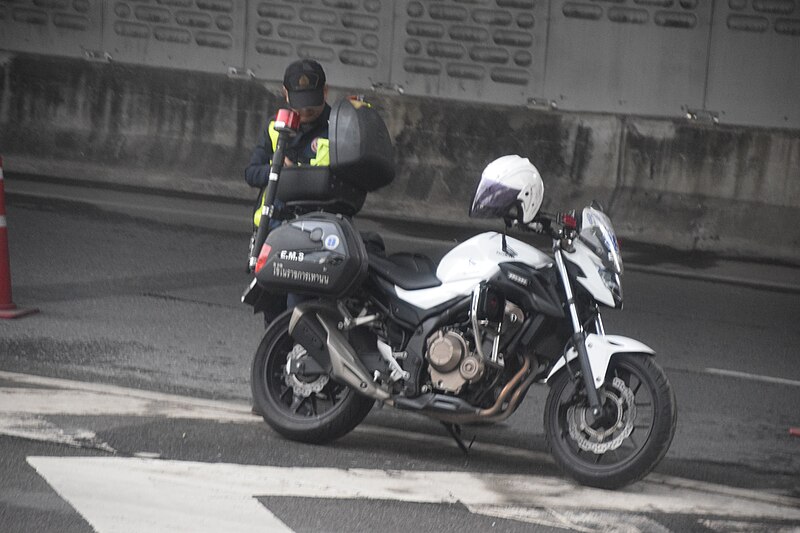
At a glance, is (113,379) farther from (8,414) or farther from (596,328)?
(596,328)

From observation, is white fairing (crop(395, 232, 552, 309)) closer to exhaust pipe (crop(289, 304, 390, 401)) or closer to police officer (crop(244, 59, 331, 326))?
exhaust pipe (crop(289, 304, 390, 401))

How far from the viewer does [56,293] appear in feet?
32.6

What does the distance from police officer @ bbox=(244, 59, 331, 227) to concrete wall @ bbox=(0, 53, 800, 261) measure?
704cm

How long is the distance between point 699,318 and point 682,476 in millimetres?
4351

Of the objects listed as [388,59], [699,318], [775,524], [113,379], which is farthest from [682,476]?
[388,59]

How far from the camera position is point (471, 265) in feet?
21.9

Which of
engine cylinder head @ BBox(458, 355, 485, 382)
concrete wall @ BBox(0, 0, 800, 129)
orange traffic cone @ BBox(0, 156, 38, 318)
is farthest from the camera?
concrete wall @ BBox(0, 0, 800, 129)

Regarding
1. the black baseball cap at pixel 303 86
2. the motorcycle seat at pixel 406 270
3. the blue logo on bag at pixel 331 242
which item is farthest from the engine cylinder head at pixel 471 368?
the black baseball cap at pixel 303 86

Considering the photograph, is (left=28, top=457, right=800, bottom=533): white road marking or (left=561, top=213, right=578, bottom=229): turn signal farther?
(left=561, top=213, right=578, bottom=229): turn signal

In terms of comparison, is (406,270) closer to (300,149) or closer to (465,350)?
(465,350)

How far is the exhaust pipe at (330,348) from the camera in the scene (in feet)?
22.1

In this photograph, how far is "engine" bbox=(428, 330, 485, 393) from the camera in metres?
6.55

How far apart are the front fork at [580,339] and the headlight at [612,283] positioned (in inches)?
5.7

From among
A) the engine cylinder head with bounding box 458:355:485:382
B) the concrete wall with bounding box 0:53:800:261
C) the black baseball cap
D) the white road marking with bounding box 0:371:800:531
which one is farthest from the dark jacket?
the concrete wall with bounding box 0:53:800:261
